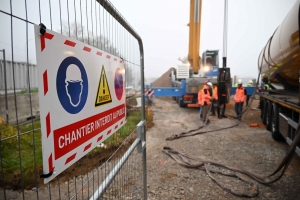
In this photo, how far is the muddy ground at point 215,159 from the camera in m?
3.02

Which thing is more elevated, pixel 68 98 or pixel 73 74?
pixel 73 74

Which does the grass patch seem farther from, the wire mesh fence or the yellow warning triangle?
the yellow warning triangle

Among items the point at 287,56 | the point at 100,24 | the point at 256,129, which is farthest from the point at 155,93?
the point at 100,24

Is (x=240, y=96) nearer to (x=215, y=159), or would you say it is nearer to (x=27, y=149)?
(x=215, y=159)

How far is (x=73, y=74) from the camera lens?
908 millimetres

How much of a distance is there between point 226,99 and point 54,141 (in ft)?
27.6

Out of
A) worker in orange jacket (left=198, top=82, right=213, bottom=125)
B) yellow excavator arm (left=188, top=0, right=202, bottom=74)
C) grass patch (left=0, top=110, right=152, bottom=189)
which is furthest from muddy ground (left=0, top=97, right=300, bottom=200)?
yellow excavator arm (left=188, top=0, right=202, bottom=74)

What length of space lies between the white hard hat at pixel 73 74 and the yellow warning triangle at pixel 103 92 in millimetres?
228

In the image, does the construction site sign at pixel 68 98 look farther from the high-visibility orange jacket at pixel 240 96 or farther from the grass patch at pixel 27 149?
the high-visibility orange jacket at pixel 240 96

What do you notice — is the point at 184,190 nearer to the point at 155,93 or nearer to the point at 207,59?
the point at 155,93

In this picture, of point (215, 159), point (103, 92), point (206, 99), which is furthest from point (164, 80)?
point (103, 92)

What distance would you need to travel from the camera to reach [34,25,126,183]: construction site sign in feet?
2.50

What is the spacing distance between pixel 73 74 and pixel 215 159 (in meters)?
3.98

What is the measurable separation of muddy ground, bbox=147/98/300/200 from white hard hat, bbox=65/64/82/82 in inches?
99.4
